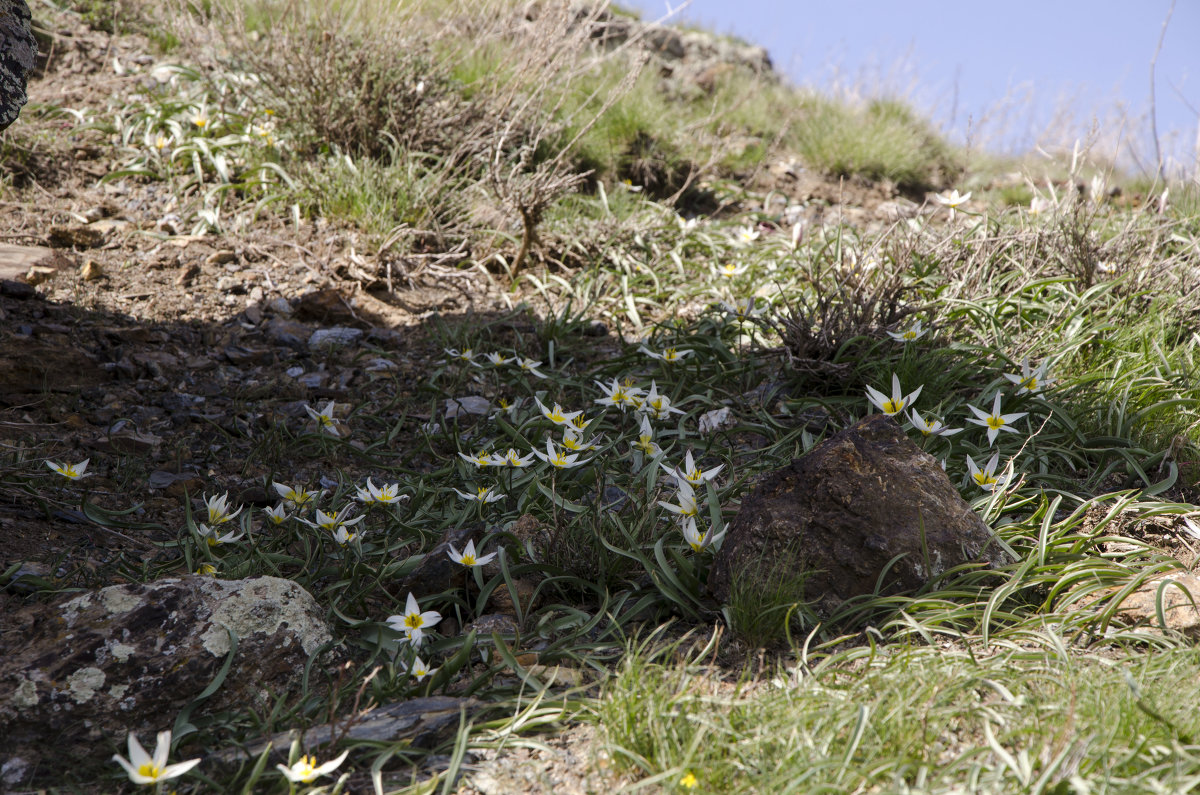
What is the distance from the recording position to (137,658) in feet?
5.07

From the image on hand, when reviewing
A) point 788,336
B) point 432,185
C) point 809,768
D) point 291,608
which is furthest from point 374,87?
point 809,768

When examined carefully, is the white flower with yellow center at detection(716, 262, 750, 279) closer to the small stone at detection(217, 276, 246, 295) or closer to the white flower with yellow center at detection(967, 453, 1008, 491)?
the white flower with yellow center at detection(967, 453, 1008, 491)

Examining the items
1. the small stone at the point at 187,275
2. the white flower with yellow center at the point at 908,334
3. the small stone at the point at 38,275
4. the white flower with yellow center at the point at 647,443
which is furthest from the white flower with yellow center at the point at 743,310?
the small stone at the point at 38,275

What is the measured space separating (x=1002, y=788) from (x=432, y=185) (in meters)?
3.75

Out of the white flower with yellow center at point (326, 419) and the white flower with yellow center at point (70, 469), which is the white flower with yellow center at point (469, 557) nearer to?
the white flower with yellow center at point (326, 419)

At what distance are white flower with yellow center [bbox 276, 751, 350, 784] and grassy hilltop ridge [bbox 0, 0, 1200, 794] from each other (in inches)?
1.1

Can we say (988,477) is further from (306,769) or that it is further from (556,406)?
(306,769)

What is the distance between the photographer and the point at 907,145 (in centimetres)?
620

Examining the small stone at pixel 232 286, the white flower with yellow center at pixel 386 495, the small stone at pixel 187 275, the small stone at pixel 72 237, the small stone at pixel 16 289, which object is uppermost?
the white flower with yellow center at pixel 386 495

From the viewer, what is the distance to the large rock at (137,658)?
144cm

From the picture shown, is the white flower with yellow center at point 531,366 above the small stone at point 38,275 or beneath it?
above

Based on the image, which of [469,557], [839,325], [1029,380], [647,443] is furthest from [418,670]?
[1029,380]

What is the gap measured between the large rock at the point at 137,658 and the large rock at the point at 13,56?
143 centimetres

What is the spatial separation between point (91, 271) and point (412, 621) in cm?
272
